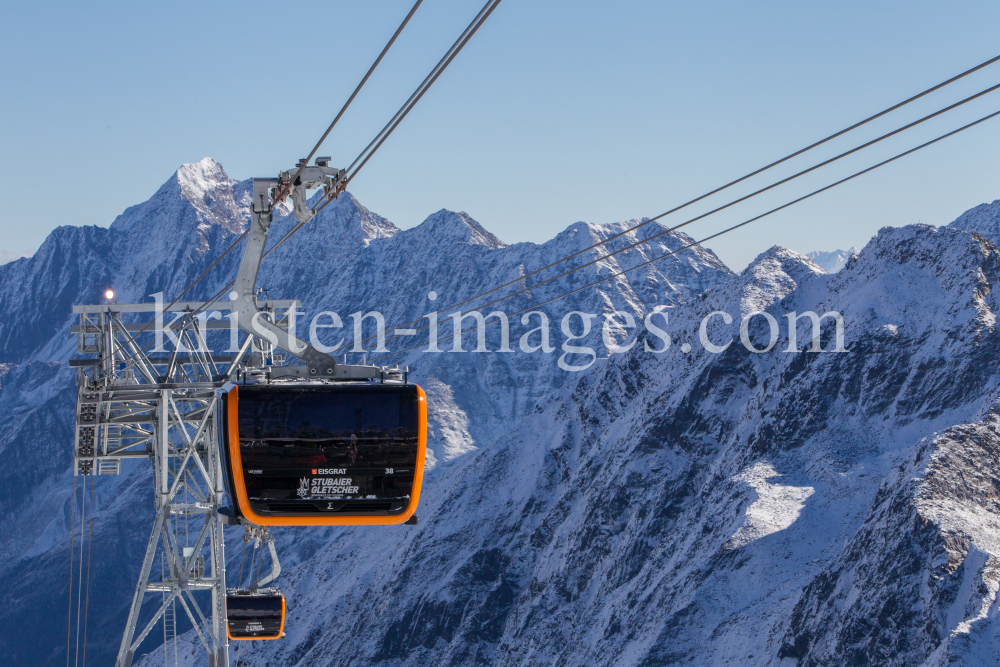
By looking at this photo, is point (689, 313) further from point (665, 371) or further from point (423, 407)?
point (423, 407)

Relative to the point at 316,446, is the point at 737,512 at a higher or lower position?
lower

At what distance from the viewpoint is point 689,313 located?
452ft

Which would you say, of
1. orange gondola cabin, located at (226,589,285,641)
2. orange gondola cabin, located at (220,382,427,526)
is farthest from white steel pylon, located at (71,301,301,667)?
orange gondola cabin, located at (220,382,427,526)

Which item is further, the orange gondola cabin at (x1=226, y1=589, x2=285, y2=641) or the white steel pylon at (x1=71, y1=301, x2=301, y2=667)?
the orange gondola cabin at (x1=226, y1=589, x2=285, y2=641)

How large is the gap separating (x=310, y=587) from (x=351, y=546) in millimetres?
6905

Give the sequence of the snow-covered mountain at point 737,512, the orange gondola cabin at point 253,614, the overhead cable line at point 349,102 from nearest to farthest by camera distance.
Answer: the overhead cable line at point 349,102
the orange gondola cabin at point 253,614
the snow-covered mountain at point 737,512

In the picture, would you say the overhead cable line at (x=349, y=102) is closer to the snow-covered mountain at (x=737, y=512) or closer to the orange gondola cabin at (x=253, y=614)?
the orange gondola cabin at (x=253, y=614)

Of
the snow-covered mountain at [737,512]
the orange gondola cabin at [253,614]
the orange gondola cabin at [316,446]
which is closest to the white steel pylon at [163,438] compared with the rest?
the orange gondola cabin at [253,614]

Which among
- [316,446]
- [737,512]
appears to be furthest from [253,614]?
[737,512]

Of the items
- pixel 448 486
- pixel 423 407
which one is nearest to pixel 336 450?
pixel 423 407

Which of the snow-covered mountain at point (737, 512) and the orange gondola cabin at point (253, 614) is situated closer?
the orange gondola cabin at point (253, 614)

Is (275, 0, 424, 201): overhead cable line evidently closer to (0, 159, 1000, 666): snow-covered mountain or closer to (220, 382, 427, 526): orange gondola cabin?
(220, 382, 427, 526): orange gondola cabin

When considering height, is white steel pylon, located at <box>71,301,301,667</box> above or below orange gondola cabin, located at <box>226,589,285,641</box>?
above

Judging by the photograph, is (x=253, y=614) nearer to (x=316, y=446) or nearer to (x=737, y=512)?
(x=316, y=446)
